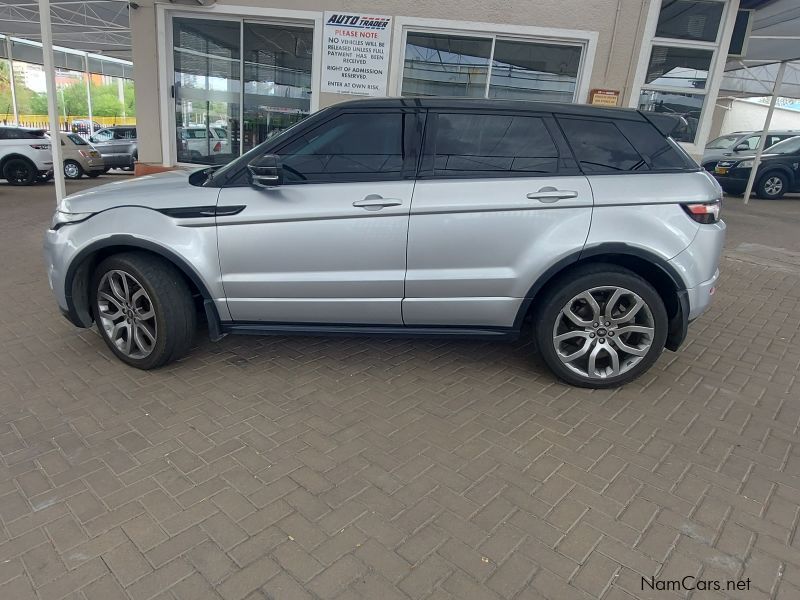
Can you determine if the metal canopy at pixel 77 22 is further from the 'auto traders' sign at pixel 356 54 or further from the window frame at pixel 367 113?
the window frame at pixel 367 113

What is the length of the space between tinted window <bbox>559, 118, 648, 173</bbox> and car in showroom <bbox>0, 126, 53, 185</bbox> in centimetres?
1402

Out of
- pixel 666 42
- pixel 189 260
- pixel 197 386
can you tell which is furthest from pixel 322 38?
pixel 197 386

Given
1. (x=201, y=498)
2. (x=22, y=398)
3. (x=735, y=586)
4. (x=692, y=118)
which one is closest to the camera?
(x=735, y=586)

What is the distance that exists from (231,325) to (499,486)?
6.66 feet

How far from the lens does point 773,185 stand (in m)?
14.7

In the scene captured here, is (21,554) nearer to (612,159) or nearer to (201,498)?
(201,498)

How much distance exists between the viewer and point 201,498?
8.01 ft

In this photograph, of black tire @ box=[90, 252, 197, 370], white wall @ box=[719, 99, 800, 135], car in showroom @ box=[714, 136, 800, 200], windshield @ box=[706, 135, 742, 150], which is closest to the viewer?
black tire @ box=[90, 252, 197, 370]

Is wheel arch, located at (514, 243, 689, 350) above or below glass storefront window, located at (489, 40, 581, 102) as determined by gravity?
below

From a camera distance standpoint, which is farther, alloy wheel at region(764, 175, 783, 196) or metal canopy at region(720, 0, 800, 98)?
alloy wheel at region(764, 175, 783, 196)

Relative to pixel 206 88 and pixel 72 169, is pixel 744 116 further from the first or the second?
pixel 72 169

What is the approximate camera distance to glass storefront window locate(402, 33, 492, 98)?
7809 millimetres

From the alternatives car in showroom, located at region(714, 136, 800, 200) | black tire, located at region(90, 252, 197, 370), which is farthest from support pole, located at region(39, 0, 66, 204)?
car in showroom, located at region(714, 136, 800, 200)

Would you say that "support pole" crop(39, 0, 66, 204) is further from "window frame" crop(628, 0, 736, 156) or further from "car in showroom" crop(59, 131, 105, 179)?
"car in showroom" crop(59, 131, 105, 179)
